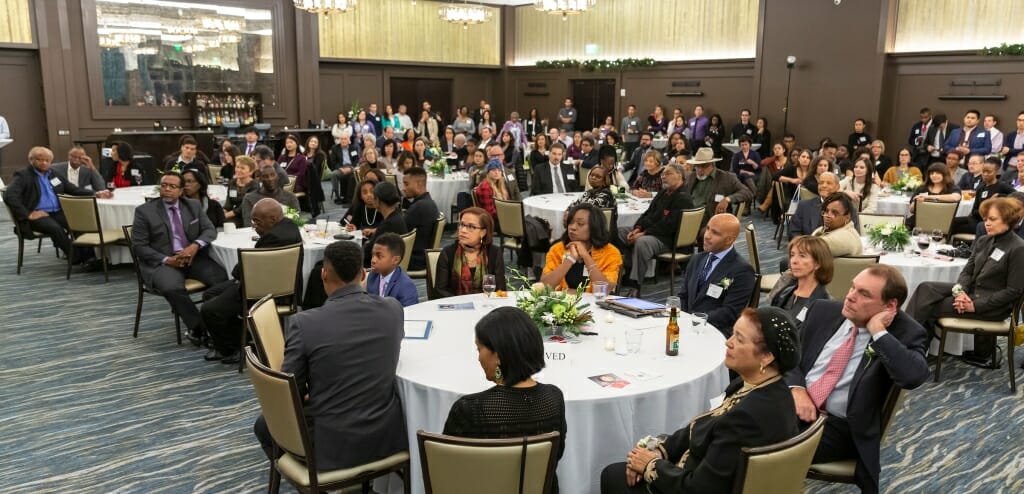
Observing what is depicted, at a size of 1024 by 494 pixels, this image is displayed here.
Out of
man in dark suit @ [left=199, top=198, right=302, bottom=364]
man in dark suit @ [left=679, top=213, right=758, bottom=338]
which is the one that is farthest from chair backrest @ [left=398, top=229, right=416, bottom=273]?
man in dark suit @ [left=679, top=213, right=758, bottom=338]

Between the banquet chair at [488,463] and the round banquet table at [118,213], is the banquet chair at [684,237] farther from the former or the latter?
the banquet chair at [488,463]

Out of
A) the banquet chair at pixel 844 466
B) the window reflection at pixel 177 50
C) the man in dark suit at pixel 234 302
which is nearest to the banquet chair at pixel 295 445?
the banquet chair at pixel 844 466

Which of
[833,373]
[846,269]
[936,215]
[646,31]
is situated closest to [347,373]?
[833,373]

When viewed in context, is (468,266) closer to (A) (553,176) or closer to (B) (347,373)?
(B) (347,373)

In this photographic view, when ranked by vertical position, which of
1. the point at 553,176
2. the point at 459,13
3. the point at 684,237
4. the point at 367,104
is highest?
the point at 459,13

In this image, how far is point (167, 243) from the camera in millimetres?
6156

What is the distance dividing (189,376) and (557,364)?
314 centimetres

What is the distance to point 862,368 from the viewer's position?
317 cm

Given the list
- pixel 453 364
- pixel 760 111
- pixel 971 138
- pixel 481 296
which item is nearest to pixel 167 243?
pixel 481 296

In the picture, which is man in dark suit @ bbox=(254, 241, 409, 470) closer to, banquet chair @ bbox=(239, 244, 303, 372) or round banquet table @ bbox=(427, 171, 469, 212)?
banquet chair @ bbox=(239, 244, 303, 372)

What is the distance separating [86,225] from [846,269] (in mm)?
6846

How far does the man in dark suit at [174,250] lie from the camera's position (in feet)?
19.2

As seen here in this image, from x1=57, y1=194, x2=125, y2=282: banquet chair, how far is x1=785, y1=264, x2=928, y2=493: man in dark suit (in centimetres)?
672

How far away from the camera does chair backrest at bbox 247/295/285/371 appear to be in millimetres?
3480
